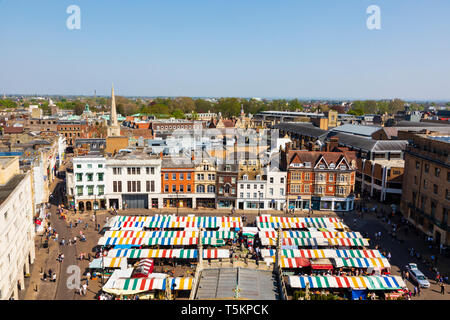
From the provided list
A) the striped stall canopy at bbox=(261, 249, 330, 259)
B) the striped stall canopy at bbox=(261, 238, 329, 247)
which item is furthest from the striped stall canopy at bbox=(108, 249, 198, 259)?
the striped stall canopy at bbox=(261, 238, 329, 247)

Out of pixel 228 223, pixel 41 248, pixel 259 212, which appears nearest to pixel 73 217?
pixel 41 248

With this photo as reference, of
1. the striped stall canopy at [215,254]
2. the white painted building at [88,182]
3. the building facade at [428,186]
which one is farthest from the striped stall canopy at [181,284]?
the building facade at [428,186]

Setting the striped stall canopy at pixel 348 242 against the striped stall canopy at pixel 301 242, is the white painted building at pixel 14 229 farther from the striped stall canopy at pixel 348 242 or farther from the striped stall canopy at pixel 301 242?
the striped stall canopy at pixel 348 242

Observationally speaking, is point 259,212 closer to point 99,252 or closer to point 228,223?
point 228,223

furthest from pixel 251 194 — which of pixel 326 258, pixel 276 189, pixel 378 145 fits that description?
pixel 378 145

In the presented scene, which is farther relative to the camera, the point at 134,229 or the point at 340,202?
the point at 340,202

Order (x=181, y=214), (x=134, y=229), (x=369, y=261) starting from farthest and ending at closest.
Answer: (x=181, y=214), (x=134, y=229), (x=369, y=261)
